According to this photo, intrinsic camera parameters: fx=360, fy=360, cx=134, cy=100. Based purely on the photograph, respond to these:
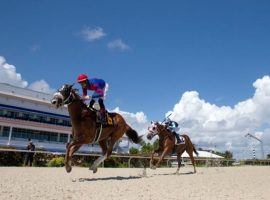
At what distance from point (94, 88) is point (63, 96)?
4.36 feet

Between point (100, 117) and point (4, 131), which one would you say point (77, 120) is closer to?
point (100, 117)

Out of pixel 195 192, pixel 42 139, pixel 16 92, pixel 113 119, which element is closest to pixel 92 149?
pixel 42 139

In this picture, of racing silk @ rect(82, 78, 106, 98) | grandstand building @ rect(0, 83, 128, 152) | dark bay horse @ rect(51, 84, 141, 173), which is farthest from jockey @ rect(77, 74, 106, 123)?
grandstand building @ rect(0, 83, 128, 152)

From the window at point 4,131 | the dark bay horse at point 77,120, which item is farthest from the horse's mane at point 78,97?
the window at point 4,131

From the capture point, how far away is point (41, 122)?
164 ft

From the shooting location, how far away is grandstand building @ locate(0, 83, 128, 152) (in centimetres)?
4512

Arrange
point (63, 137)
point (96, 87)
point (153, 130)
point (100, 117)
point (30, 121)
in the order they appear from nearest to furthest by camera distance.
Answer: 1. point (100, 117)
2. point (96, 87)
3. point (153, 130)
4. point (30, 121)
5. point (63, 137)

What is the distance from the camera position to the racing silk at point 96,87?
10.5 m

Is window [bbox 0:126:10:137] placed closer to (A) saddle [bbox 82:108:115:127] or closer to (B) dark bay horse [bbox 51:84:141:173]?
(A) saddle [bbox 82:108:115:127]

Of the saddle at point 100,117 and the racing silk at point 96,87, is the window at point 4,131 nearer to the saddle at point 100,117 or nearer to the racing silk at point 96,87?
the saddle at point 100,117

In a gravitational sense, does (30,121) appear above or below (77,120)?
above

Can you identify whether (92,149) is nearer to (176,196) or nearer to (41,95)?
(41,95)

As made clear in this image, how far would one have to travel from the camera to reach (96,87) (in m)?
10.6

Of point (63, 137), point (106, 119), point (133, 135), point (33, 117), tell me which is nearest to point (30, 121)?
point (33, 117)
